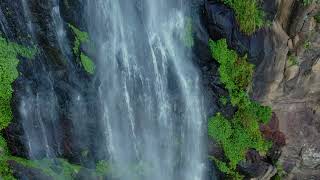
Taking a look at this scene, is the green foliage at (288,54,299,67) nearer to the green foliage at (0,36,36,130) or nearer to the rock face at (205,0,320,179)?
the rock face at (205,0,320,179)

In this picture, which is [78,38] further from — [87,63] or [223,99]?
[223,99]

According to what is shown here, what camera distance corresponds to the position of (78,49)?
426 inches

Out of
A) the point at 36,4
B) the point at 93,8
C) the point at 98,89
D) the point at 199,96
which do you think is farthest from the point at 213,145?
the point at 36,4

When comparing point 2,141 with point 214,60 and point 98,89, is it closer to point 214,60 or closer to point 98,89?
point 98,89

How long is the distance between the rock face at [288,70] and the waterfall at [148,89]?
3.96ft

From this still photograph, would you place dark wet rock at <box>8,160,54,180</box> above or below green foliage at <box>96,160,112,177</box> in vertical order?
above

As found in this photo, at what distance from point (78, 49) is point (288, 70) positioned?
588cm

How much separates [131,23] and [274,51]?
379 centimetres

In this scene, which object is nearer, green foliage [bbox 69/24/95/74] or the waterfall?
green foliage [bbox 69/24/95/74]

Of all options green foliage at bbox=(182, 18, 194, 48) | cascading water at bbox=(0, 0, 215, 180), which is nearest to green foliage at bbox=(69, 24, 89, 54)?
cascading water at bbox=(0, 0, 215, 180)

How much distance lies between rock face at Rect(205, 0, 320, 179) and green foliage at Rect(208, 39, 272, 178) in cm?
27

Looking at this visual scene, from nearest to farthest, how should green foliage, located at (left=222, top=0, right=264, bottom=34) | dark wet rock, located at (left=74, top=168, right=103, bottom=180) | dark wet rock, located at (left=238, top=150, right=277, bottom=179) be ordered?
green foliage, located at (left=222, top=0, right=264, bottom=34)
dark wet rock, located at (left=74, top=168, right=103, bottom=180)
dark wet rock, located at (left=238, top=150, right=277, bottom=179)

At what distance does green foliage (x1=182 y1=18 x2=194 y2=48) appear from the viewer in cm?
1156

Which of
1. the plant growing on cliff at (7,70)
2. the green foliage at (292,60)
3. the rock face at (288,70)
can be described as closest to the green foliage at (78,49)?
the plant growing on cliff at (7,70)
